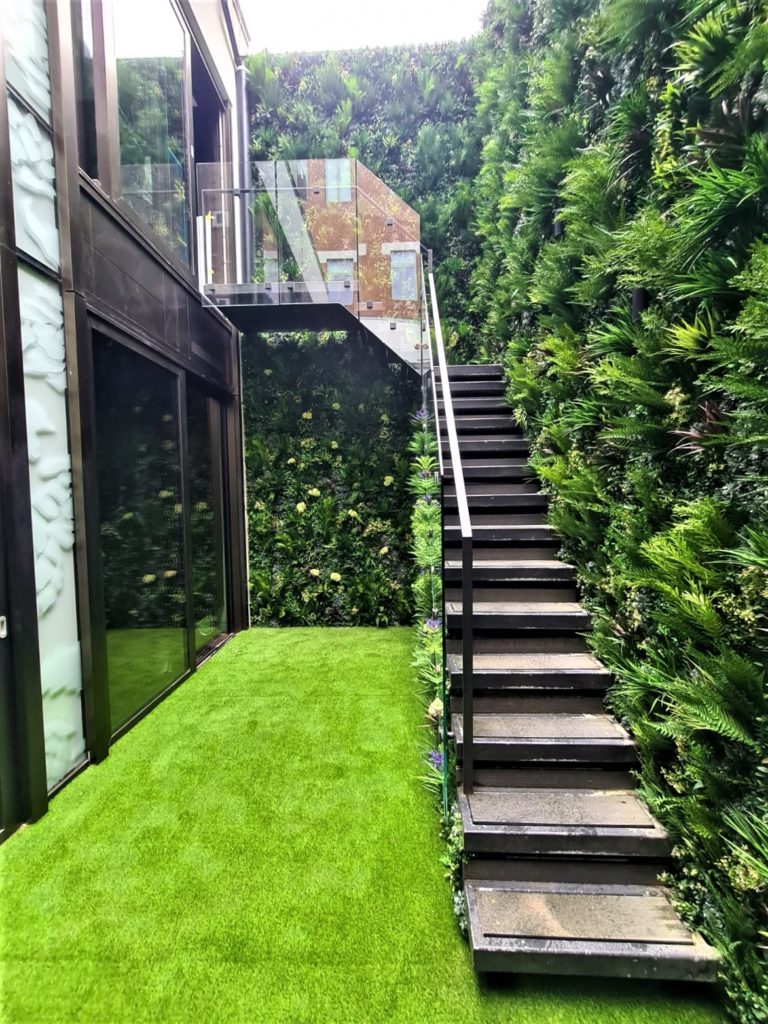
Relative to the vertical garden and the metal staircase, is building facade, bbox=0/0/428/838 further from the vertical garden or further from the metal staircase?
the vertical garden

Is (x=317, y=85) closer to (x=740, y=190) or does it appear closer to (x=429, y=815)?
(x=740, y=190)

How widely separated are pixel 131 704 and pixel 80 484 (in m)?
1.46

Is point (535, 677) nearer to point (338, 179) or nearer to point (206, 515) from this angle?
point (206, 515)

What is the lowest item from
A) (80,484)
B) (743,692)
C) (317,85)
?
(743,692)

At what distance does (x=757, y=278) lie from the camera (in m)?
1.44

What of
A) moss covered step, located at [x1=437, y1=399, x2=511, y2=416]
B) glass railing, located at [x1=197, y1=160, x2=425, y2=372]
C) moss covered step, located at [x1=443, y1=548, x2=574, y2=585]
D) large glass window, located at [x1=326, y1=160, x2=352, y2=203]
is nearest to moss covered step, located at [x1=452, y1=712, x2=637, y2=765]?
moss covered step, located at [x1=443, y1=548, x2=574, y2=585]

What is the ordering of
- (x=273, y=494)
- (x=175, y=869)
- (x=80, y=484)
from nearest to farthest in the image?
(x=175, y=869)
(x=80, y=484)
(x=273, y=494)

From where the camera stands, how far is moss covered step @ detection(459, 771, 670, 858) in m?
1.77

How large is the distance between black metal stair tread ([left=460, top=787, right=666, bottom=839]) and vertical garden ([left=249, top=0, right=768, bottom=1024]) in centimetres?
10

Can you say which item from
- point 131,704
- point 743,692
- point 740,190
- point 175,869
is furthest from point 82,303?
point 743,692

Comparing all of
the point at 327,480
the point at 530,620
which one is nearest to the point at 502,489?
the point at 530,620

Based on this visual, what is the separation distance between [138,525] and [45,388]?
1154mm

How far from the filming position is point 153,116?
11.8 ft

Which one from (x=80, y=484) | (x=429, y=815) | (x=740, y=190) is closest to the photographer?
(x=740, y=190)
